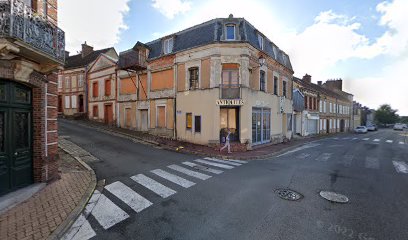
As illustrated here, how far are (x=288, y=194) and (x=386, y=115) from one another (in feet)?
255

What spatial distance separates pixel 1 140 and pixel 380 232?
28.2 ft

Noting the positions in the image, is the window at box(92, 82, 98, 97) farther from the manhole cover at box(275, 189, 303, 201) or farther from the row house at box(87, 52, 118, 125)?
the manhole cover at box(275, 189, 303, 201)

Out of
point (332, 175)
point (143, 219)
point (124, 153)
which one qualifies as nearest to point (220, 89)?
point (124, 153)

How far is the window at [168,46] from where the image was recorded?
16266mm

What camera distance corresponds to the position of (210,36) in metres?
13.8

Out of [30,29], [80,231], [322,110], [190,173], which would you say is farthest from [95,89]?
[322,110]

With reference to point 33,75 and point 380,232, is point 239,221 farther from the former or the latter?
point 33,75

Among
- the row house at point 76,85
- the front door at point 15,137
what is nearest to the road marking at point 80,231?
the front door at point 15,137

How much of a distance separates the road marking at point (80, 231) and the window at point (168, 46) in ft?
46.4

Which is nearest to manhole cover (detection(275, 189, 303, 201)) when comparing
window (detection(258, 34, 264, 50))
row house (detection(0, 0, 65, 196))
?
row house (detection(0, 0, 65, 196))

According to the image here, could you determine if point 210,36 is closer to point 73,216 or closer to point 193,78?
point 193,78

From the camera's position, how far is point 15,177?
5504 millimetres

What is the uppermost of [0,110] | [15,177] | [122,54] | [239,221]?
[122,54]

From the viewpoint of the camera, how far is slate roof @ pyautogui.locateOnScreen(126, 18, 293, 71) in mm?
13609
